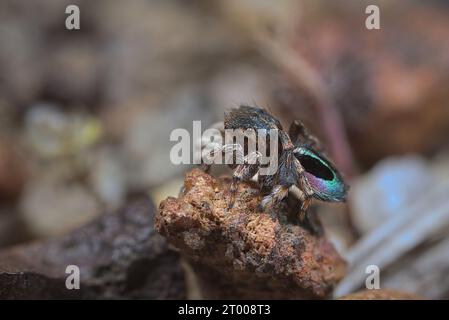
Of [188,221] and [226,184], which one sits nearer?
[188,221]

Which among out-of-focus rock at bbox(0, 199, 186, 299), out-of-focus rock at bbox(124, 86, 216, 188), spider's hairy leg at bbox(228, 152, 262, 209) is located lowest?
out-of-focus rock at bbox(0, 199, 186, 299)

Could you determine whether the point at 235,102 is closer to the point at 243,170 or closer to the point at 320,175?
the point at 320,175

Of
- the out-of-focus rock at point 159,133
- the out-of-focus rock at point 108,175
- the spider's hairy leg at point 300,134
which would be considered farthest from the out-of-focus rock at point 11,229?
the spider's hairy leg at point 300,134

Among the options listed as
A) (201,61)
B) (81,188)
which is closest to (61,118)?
(81,188)

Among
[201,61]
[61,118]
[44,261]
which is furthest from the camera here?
[201,61]

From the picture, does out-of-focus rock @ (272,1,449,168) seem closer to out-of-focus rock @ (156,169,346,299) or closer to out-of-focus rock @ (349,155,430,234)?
out-of-focus rock @ (349,155,430,234)

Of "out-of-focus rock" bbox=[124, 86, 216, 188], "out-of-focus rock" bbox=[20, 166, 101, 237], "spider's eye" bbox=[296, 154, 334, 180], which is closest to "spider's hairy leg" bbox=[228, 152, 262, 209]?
"spider's eye" bbox=[296, 154, 334, 180]
